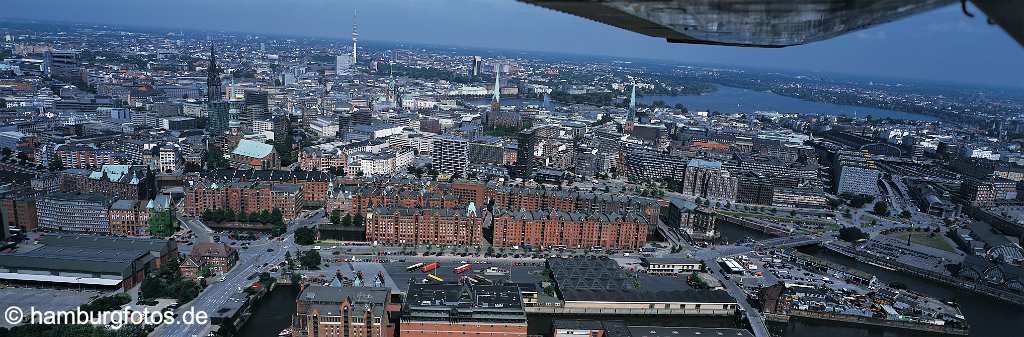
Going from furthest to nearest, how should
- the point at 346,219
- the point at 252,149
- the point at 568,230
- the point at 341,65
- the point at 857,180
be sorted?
the point at 341,65 → the point at 857,180 → the point at 252,149 → the point at 346,219 → the point at 568,230

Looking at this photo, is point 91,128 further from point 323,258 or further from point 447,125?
point 323,258

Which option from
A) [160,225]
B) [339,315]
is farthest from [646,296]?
[160,225]

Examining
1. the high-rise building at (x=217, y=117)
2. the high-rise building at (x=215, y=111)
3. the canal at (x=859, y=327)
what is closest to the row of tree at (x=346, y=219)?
the canal at (x=859, y=327)

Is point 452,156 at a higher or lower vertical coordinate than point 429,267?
higher

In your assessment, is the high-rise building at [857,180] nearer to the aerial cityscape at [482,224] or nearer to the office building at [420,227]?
the aerial cityscape at [482,224]

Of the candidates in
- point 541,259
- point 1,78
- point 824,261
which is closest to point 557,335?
point 541,259

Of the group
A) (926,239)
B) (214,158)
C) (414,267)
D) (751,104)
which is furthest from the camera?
(751,104)

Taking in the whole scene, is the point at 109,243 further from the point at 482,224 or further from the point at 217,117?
the point at 217,117
